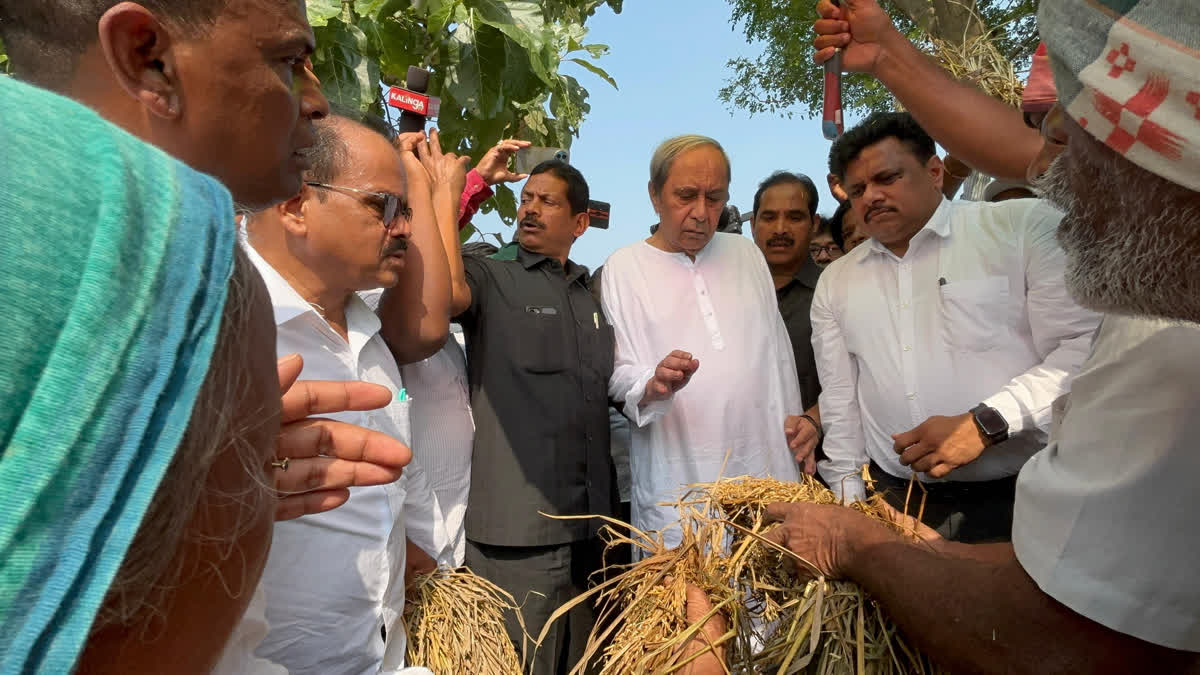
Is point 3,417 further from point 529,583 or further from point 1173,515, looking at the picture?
point 529,583

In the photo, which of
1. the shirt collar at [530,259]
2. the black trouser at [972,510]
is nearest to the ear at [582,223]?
the shirt collar at [530,259]

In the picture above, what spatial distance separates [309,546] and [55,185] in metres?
1.36

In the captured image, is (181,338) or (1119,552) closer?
(181,338)

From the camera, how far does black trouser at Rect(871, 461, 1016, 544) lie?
2.77 metres

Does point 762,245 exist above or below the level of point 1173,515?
above

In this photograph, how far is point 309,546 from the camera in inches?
66.1

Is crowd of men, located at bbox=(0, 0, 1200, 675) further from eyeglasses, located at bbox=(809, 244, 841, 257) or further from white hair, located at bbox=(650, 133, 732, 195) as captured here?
eyeglasses, located at bbox=(809, 244, 841, 257)

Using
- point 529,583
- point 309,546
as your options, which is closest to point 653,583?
point 309,546

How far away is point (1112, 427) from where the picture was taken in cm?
122

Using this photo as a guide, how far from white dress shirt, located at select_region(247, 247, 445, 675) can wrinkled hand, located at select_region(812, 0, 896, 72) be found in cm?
199

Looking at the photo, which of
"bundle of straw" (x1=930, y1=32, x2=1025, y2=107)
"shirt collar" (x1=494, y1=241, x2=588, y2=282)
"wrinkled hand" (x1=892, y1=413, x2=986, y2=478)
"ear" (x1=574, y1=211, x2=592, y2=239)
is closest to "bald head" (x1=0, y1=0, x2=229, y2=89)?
"wrinkled hand" (x1=892, y1=413, x2=986, y2=478)

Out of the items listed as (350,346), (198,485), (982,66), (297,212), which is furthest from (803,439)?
(198,485)

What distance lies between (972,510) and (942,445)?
382 mm

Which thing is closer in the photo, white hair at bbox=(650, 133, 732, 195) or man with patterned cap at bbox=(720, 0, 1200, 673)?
man with patterned cap at bbox=(720, 0, 1200, 673)
